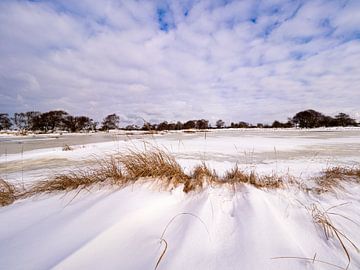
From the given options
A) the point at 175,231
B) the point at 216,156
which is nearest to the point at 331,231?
the point at 175,231

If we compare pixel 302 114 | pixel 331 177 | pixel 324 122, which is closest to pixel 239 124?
pixel 302 114

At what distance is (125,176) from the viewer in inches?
101

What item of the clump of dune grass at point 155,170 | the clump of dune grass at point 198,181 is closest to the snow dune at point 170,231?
the clump of dune grass at point 198,181

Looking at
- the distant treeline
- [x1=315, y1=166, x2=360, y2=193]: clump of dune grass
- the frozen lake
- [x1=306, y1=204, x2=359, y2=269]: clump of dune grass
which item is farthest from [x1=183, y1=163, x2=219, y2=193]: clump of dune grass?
the distant treeline

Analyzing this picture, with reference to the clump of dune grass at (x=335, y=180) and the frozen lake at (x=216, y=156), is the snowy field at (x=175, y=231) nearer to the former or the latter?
the clump of dune grass at (x=335, y=180)

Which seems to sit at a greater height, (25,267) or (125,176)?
(125,176)

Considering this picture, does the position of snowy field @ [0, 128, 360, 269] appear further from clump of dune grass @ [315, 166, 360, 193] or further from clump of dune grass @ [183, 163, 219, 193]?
clump of dune grass @ [315, 166, 360, 193]

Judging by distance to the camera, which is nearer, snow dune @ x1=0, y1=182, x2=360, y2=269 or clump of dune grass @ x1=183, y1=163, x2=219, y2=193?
snow dune @ x1=0, y1=182, x2=360, y2=269

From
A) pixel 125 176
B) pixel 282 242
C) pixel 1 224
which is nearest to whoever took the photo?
pixel 282 242

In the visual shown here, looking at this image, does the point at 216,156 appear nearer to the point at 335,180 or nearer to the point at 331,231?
the point at 335,180

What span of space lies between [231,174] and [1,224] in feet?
9.45

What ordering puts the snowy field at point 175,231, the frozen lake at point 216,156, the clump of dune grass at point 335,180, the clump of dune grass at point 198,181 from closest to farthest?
the snowy field at point 175,231, the clump of dune grass at point 198,181, the clump of dune grass at point 335,180, the frozen lake at point 216,156

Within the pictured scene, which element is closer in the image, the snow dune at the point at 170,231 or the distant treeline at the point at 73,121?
the snow dune at the point at 170,231

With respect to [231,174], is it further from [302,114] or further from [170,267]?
[302,114]
